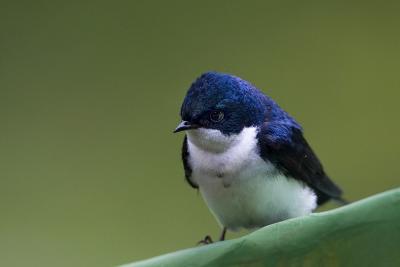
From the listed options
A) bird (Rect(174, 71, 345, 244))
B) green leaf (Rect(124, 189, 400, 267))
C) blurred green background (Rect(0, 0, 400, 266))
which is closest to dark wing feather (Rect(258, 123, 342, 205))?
bird (Rect(174, 71, 345, 244))

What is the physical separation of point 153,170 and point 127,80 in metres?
0.22

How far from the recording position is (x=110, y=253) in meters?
1.67

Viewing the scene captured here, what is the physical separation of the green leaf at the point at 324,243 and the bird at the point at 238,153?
1.11 feet

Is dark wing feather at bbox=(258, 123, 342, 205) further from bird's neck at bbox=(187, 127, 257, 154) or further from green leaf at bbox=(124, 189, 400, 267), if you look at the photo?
green leaf at bbox=(124, 189, 400, 267)

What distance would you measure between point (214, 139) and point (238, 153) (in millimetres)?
31

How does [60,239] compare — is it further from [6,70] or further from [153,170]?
[6,70]

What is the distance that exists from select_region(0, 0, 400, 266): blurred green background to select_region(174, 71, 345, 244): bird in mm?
848

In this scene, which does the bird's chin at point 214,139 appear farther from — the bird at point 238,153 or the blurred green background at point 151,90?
the blurred green background at point 151,90

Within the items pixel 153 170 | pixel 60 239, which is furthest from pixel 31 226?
pixel 153 170

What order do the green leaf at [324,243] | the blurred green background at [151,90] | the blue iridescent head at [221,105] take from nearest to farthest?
the green leaf at [324,243] → the blue iridescent head at [221,105] → the blurred green background at [151,90]

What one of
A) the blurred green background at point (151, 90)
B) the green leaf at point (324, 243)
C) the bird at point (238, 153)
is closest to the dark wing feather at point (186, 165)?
the bird at point (238, 153)

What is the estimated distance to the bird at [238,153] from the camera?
2.65 ft

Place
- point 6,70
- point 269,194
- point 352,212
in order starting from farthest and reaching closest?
1. point 6,70
2. point 269,194
3. point 352,212

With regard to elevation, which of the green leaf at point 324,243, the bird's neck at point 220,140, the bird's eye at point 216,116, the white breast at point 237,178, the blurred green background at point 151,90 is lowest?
the green leaf at point 324,243
